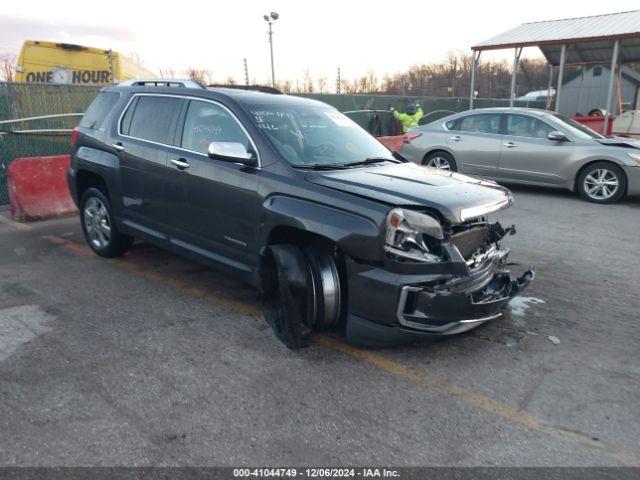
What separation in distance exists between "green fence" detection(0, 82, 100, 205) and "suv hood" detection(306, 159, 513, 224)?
6.99 m

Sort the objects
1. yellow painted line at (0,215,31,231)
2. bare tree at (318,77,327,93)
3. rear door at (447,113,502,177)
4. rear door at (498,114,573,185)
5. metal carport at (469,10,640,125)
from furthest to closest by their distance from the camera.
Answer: bare tree at (318,77,327,93) < metal carport at (469,10,640,125) < rear door at (447,113,502,177) < rear door at (498,114,573,185) < yellow painted line at (0,215,31,231)

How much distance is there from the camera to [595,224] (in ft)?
24.5

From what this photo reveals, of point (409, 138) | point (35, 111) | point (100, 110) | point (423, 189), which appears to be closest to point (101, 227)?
point (100, 110)

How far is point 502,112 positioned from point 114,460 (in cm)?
927

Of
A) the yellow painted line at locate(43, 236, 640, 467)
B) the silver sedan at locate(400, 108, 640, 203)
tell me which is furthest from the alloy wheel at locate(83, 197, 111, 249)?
the silver sedan at locate(400, 108, 640, 203)

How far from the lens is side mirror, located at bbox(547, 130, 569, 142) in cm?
905

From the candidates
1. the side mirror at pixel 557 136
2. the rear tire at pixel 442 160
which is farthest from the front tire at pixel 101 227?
the side mirror at pixel 557 136

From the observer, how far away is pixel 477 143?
1009 centimetres

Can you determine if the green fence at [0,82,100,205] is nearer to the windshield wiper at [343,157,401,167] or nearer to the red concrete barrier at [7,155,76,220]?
the red concrete barrier at [7,155,76,220]

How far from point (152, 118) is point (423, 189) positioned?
9.36ft

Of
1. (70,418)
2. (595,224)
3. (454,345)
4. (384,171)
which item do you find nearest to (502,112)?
(595,224)

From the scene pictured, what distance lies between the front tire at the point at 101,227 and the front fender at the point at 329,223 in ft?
8.28

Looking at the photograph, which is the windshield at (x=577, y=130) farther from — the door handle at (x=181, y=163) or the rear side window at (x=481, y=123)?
the door handle at (x=181, y=163)

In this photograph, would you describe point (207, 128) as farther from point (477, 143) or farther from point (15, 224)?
point (477, 143)
